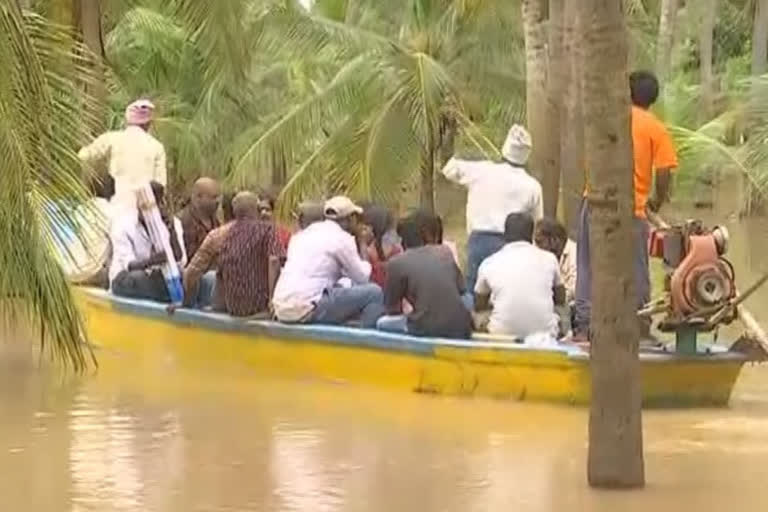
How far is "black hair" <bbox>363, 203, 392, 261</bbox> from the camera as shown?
1453cm

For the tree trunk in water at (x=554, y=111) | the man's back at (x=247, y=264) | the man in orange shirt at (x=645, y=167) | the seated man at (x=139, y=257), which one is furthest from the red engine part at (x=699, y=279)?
the seated man at (x=139, y=257)

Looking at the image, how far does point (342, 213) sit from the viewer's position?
45.1ft

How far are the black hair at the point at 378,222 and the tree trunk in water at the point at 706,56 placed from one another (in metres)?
23.4

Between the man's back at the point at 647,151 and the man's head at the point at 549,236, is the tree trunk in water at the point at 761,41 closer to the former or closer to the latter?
the man's head at the point at 549,236

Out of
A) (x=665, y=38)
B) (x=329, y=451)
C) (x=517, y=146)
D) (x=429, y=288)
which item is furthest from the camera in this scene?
(x=665, y=38)

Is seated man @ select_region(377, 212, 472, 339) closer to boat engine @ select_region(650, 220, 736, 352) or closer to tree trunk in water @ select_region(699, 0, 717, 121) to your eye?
boat engine @ select_region(650, 220, 736, 352)

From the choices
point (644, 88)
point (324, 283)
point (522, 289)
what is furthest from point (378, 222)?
point (644, 88)

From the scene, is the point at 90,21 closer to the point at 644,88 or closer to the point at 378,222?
the point at 378,222

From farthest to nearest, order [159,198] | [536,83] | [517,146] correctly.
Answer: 1. [536,83]
2. [159,198]
3. [517,146]

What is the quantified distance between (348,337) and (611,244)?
4127 millimetres

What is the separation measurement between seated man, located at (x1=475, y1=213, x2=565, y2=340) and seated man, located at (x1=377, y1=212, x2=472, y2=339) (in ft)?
0.74

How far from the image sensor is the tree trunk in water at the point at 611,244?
910cm

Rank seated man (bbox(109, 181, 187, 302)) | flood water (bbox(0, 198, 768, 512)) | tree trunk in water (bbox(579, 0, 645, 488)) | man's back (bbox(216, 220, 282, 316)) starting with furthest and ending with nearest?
seated man (bbox(109, 181, 187, 302)) → man's back (bbox(216, 220, 282, 316)) → flood water (bbox(0, 198, 768, 512)) → tree trunk in water (bbox(579, 0, 645, 488))

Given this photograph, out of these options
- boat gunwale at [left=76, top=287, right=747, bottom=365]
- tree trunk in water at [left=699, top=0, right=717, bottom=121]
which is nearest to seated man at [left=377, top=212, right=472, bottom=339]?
boat gunwale at [left=76, top=287, right=747, bottom=365]
